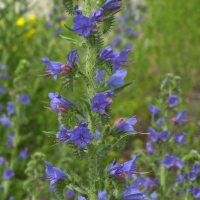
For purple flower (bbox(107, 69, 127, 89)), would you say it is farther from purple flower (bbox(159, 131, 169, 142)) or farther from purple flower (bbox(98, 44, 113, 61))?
purple flower (bbox(159, 131, 169, 142))

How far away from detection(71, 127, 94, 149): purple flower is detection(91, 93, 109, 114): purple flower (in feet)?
0.41

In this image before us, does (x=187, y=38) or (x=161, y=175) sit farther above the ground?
(x=187, y=38)

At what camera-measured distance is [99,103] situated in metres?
1.61

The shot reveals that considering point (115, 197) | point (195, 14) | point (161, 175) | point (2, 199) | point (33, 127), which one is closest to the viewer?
point (115, 197)

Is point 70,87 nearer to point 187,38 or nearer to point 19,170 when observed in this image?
point 19,170

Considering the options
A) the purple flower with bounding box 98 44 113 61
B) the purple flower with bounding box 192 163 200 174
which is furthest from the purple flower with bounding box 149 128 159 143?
the purple flower with bounding box 98 44 113 61

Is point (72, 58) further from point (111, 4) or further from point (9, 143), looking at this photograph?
point (9, 143)

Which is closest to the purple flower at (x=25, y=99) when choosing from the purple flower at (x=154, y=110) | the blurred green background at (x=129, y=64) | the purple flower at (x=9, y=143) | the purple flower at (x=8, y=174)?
the purple flower at (x=9, y=143)

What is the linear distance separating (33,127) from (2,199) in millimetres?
2078

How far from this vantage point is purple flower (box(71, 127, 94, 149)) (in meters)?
1.58

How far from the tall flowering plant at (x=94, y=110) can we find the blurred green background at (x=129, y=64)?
2.74m

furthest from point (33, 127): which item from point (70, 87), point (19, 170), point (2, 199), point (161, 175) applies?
point (70, 87)

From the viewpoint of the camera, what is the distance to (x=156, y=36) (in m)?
7.70

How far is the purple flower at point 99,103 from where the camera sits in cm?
160
